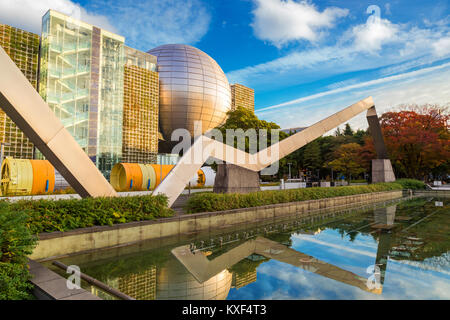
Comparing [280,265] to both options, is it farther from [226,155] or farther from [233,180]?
[233,180]

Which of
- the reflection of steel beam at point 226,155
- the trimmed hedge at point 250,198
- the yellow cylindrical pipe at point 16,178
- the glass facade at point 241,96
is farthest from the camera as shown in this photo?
the glass facade at point 241,96

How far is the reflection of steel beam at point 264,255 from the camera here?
5422mm

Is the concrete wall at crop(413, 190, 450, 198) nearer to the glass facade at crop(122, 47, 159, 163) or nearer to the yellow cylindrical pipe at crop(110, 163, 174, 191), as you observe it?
the yellow cylindrical pipe at crop(110, 163, 174, 191)

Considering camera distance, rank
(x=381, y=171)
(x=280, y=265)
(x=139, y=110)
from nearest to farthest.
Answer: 1. (x=280, y=265)
2. (x=381, y=171)
3. (x=139, y=110)

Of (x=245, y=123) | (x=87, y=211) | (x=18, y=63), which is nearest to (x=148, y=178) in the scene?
(x=245, y=123)

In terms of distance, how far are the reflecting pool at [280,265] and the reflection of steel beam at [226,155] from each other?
2.34m

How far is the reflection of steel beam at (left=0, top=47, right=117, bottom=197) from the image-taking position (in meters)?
6.57

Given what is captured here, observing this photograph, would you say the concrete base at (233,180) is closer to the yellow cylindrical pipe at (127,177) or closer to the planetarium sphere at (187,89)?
the yellow cylindrical pipe at (127,177)

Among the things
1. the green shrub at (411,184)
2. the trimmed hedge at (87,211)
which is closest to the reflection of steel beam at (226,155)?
the trimmed hedge at (87,211)

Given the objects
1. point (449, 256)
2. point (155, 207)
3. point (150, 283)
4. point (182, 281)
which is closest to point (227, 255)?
point (182, 281)

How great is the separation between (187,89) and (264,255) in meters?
32.8

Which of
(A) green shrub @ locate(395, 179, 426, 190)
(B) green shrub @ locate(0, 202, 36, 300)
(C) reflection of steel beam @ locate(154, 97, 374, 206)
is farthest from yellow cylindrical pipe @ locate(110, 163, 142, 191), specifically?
(A) green shrub @ locate(395, 179, 426, 190)

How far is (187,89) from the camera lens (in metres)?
36.9
